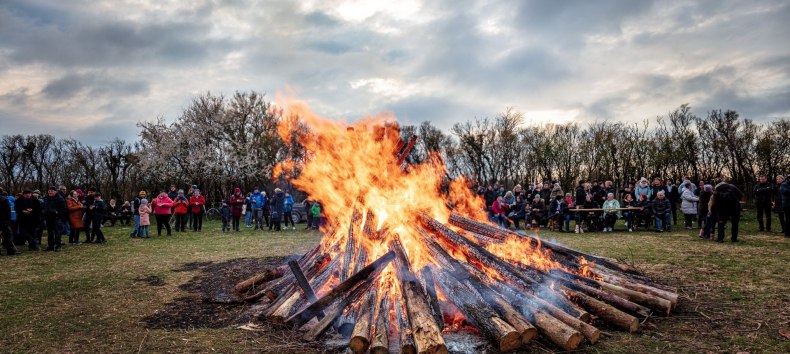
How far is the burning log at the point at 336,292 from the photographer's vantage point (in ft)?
18.2

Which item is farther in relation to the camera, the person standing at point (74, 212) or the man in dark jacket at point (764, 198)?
the man in dark jacket at point (764, 198)

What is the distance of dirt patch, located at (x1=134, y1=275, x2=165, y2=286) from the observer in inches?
339

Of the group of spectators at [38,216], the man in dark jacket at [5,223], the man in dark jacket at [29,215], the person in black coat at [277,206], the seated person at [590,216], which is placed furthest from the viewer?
the person in black coat at [277,206]

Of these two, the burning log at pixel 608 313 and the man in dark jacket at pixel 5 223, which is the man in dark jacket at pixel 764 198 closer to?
the burning log at pixel 608 313

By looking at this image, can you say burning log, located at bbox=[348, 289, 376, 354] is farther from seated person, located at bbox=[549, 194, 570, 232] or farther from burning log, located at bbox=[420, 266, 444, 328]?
seated person, located at bbox=[549, 194, 570, 232]

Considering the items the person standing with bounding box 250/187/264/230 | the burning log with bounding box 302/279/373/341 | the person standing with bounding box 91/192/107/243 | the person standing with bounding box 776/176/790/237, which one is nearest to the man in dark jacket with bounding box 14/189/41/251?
the person standing with bounding box 91/192/107/243

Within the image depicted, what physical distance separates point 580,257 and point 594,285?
1232mm

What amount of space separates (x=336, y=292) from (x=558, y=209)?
598 inches

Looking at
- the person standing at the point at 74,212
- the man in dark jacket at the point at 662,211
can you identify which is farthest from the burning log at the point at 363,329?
the man in dark jacket at the point at 662,211

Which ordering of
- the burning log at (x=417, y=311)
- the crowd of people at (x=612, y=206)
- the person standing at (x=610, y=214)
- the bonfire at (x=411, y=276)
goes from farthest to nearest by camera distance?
the person standing at (x=610, y=214) < the crowd of people at (x=612, y=206) < the bonfire at (x=411, y=276) < the burning log at (x=417, y=311)

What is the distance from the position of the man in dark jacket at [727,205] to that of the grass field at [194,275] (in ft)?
2.26

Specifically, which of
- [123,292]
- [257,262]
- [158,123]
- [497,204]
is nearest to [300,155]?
[158,123]

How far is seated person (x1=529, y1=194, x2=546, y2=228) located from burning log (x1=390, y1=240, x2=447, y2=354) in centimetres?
1423

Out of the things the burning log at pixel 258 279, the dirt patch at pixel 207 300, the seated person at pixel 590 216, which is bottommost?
the dirt patch at pixel 207 300
